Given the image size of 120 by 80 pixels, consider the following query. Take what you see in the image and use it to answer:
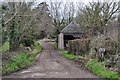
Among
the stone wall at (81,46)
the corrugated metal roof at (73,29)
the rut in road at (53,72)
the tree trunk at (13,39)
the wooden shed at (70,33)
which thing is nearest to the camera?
the rut in road at (53,72)

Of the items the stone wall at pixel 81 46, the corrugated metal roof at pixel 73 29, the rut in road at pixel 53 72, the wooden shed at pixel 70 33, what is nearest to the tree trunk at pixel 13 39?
the rut in road at pixel 53 72

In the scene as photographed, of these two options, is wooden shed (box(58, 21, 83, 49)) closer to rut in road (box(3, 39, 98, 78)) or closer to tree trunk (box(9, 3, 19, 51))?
tree trunk (box(9, 3, 19, 51))

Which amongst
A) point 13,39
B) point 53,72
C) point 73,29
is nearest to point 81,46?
point 13,39

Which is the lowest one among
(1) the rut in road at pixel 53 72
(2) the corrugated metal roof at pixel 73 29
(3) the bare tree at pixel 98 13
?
(1) the rut in road at pixel 53 72

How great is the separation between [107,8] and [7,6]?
11244 mm

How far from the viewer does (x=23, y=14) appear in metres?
17.0

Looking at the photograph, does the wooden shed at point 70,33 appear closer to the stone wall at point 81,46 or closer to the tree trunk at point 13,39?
the stone wall at point 81,46

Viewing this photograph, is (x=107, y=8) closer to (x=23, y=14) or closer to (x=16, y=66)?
(x=23, y=14)

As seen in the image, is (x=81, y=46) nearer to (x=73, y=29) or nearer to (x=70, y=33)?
A: (x=70, y=33)

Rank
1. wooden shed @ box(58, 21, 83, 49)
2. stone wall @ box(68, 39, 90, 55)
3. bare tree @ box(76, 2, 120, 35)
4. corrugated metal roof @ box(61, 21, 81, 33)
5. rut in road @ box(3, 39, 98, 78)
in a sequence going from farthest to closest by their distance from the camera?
corrugated metal roof @ box(61, 21, 81, 33)
wooden shed @ box(58, 21, 83, 49)
bare tree @ box(76, 2, 120, 35)
stone wall @ box(68, 39, 90, 55)
rut in road @ box(3, 39, 98, 78)

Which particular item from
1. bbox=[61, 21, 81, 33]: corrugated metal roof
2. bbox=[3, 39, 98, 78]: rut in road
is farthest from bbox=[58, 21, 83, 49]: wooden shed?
bbox=[3, 39, 98, 78]: rut in road

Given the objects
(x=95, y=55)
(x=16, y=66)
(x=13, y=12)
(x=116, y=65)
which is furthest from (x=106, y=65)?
(x=13, y=12)

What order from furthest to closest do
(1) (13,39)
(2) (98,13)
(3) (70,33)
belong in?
(3) (70,33) < (2) (98,13) < (1) (13,39)

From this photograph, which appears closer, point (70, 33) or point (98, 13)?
A: point (98, 13)
